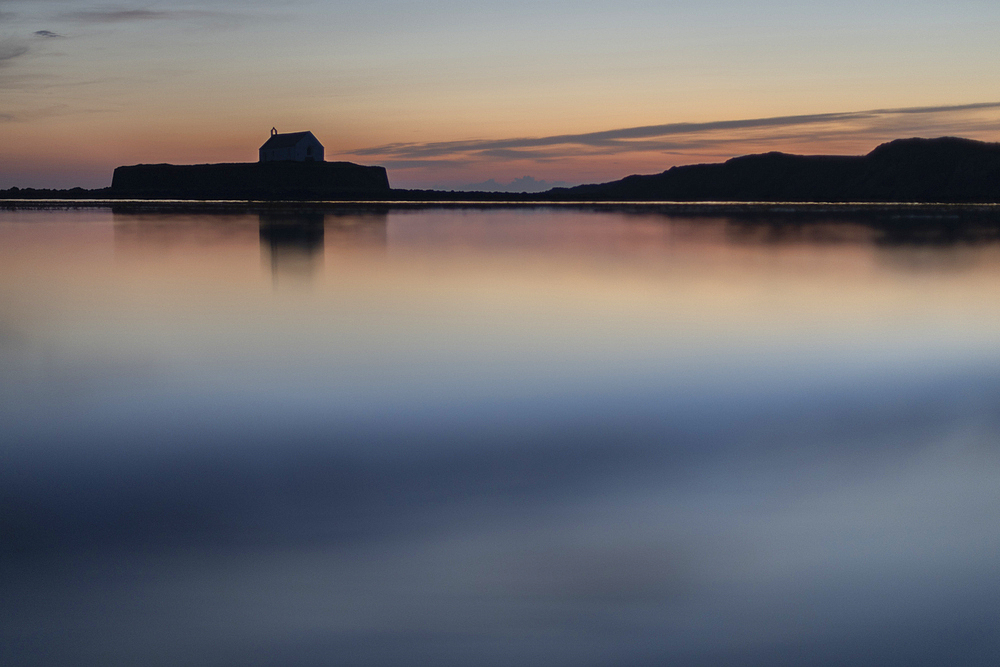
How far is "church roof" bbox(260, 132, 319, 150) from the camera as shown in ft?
263

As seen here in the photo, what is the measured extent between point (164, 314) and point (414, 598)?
8.68 m

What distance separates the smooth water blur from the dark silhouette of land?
70.5 meters

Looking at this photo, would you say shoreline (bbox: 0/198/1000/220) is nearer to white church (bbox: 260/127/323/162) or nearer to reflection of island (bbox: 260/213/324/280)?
white church (bbox: 260/127/323/162)

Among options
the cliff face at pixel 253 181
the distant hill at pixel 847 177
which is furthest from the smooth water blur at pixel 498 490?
the distant hill at pixel 847 177

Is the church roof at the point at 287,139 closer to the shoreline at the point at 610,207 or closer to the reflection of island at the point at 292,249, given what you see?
the shoreline at the point at 610,207

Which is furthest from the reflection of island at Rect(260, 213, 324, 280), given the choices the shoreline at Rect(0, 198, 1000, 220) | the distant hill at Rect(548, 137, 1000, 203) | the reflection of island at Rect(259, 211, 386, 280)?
the distant hill at Rect(548, 137, 1000, 203)

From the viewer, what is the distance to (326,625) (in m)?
2.96

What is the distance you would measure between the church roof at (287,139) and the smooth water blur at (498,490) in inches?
2924

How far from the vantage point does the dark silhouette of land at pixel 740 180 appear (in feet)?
268

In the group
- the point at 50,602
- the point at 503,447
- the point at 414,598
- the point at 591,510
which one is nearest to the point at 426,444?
the point at 503,447

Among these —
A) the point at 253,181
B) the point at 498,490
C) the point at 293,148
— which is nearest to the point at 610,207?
the point at 293,148

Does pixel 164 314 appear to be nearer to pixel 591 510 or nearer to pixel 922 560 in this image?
pixel 591 510

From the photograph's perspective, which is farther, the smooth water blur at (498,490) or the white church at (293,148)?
the white church at (293,148)

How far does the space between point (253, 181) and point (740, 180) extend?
97.5 meters
